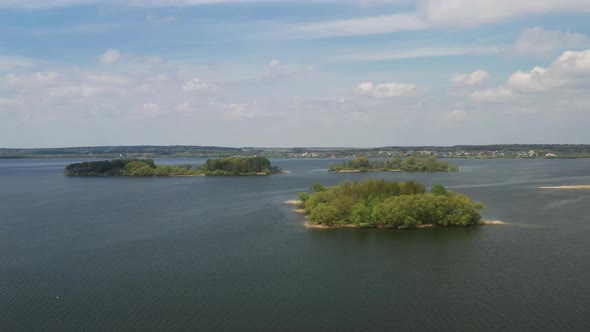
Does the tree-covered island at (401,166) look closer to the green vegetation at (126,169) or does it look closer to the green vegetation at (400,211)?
the green vegetation at (126,169)

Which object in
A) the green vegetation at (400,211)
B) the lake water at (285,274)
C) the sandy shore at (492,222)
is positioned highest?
the green vegetation at (400,211)

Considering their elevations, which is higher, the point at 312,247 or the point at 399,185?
the point at 399,185

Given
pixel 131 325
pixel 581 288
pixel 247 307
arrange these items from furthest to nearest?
1. pixel 581 288
2. pixel 247 307
3. pixel 131 325

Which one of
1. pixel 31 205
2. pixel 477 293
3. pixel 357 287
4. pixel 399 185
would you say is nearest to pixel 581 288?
pixel 477 293

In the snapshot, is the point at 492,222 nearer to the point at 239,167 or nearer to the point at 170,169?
the point at 239,167

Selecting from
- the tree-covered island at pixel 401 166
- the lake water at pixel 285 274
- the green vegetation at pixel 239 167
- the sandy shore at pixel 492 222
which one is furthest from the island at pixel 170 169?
the sandy shore at pixel 492 222

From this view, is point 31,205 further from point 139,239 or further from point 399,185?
point 399,185

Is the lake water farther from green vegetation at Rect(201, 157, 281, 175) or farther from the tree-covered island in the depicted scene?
the tree-covered island

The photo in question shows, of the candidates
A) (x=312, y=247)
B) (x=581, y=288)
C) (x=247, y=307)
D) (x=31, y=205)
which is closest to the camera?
(x=247, y=307)
